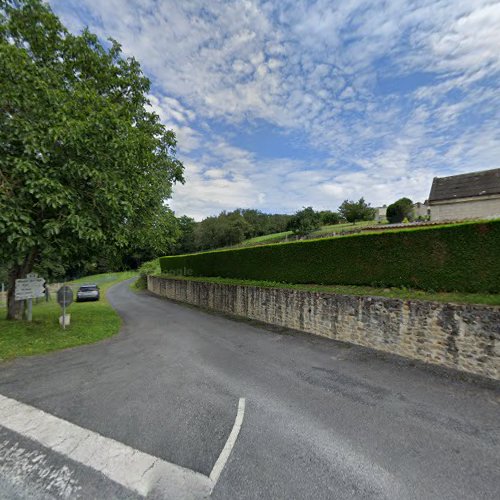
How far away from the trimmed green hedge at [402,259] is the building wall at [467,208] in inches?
762

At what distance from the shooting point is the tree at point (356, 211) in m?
51.5

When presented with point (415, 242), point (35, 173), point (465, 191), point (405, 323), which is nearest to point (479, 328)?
point (405, 323)

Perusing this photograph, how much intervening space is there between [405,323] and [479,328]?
4.82ft

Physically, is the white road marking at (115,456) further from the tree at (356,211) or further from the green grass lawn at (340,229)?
the tree at (356,211)

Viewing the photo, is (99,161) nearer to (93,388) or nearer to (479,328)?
(93,388)

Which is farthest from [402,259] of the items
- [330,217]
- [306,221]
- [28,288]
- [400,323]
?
[330,217]

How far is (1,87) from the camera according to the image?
626cm

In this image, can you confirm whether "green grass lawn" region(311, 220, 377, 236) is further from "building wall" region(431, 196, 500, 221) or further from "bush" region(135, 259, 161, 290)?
"bush" region(135, 259, 161, 290)

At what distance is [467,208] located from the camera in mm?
23828

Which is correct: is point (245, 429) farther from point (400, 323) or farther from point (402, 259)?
point (402, 259)

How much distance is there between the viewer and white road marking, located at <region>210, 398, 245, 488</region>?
2782 millimetres

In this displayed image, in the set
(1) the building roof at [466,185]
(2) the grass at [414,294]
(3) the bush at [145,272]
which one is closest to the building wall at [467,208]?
(1) the building roof at [466,185]

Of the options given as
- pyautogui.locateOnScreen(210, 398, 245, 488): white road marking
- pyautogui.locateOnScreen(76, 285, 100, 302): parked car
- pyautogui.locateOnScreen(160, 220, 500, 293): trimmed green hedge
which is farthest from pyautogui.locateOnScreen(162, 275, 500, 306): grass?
pyautogui.locateOnScreen(76, 285, 100, 302): parked car

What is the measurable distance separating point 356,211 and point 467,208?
91.4 ft
